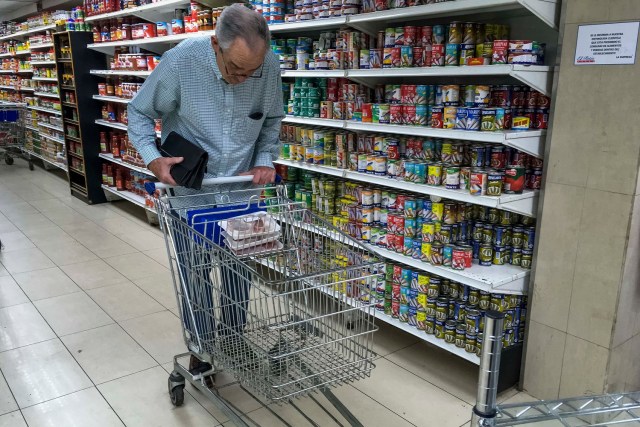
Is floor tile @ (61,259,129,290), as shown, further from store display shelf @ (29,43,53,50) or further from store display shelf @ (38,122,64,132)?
store display shelf @ (29,43,53,50)

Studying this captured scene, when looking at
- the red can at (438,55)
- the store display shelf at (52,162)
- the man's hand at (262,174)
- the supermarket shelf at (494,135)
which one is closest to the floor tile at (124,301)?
the man's hand at (262,174)

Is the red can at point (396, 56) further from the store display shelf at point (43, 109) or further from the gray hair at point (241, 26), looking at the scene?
the store display shelf at point (43, 109)

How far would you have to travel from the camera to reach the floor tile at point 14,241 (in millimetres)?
5145

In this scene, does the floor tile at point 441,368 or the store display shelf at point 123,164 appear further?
the store display shelf at point 123,164

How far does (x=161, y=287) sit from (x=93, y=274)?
2.27 ft

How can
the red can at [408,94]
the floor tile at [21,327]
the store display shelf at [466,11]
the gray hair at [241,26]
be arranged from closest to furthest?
1. the gray hair at [241,26]
2. the store display shelf at [466,11]
3. the red can at [408,94]
4. the floor tile at [21,327]

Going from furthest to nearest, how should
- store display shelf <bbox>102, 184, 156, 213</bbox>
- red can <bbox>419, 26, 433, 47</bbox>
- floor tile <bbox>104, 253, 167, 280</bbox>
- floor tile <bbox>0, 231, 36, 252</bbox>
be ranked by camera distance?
1. store display shelf <bbox>102, 184, 156, 213</bbox>
2. floor tile <bbox>0, 231, 36, 252</bbox>
3. floor tile <bbox>104, 253, 167, 280</bbox>
4. red can <bbox>419, 26, 433, 47</bbox>

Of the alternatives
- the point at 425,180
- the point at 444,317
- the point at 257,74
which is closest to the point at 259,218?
the point at 257,74

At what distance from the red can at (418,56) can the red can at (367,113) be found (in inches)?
15.1

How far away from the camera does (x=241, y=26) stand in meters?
2.06

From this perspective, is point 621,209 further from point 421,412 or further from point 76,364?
point 76,364

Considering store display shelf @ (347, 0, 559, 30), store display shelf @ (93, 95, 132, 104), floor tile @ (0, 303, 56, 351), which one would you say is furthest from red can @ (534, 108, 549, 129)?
store display shelf @ (93, 95, 132, 104)

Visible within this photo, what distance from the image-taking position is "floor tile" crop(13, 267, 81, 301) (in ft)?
13.3

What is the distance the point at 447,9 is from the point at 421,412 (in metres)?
1.96
